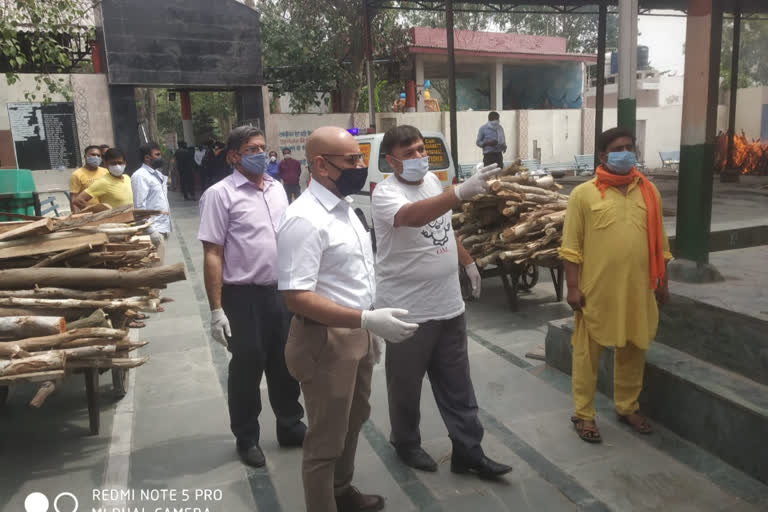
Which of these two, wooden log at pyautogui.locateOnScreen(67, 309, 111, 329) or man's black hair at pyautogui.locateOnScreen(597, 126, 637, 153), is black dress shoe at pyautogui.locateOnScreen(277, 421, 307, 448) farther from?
man's black hair at pyautogui.locateOnScreen(597, 126, 637, 153)

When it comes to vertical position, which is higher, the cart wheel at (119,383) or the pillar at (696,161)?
the pillar at (696,161)

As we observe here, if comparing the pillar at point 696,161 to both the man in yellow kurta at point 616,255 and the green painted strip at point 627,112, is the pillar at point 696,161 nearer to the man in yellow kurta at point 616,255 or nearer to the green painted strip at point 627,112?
the green painted strip at point 627,112

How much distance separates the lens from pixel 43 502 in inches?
134

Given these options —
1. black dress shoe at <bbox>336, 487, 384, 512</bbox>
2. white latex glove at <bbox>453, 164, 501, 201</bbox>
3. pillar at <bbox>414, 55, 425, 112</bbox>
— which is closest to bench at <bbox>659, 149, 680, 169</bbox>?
pillar at <bbox>414, 55, 425, 112</bbox>

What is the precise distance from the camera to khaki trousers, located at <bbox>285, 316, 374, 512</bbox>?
8.48ft

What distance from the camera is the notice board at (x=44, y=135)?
1479cm

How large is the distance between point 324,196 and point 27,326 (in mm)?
2139

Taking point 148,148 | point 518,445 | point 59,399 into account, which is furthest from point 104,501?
point 148,148

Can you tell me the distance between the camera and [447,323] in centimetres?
338

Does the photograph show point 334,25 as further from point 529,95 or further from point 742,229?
point 742,229

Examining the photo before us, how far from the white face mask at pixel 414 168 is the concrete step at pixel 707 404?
2044mm

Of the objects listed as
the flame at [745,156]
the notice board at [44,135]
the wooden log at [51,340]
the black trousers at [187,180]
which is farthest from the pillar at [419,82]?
the wooden log at [51,340]

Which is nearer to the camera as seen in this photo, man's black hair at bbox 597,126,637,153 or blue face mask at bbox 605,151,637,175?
blue face mask at bbox 605,151,637,175

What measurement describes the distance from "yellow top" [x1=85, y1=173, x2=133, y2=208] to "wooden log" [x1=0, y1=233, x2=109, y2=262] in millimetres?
2735
